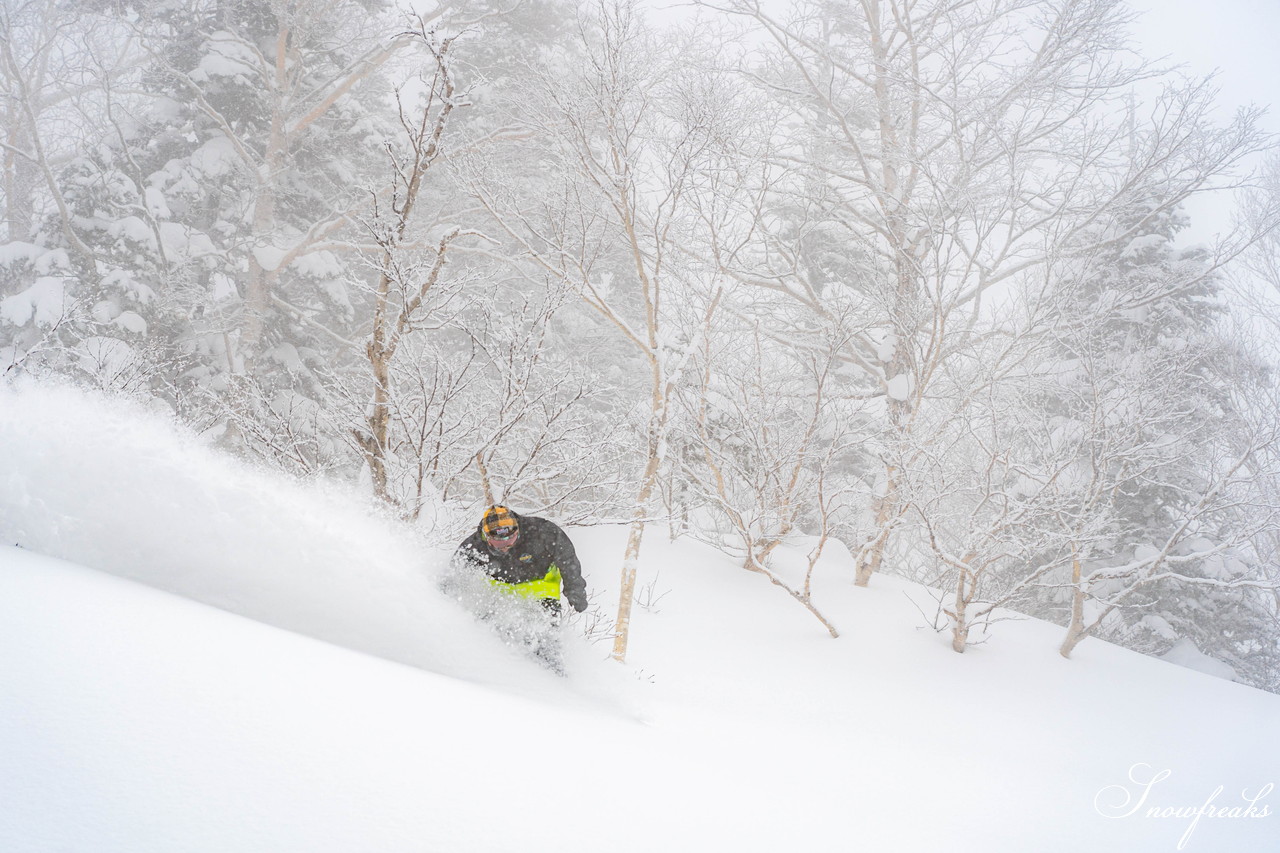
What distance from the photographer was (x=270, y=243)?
42.3 ft

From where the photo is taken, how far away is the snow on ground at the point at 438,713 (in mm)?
1289

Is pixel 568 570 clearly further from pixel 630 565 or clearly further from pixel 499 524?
pixel 630 565

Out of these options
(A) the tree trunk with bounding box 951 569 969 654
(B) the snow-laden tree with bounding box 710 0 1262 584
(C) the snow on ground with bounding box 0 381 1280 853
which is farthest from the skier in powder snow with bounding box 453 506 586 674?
(A) the tree trunk with bounding box 951 569 969 654

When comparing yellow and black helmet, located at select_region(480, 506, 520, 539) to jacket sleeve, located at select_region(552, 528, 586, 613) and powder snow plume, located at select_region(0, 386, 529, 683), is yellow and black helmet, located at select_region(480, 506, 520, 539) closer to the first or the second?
jacket sleeve, located at select_region(552, 528, 586, 613)

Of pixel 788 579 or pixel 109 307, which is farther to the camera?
pixel 109 307

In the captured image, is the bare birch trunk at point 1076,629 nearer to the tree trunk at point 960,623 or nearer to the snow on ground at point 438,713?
the snow on ground at point 438,713

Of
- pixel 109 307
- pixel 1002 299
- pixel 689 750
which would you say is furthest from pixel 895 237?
pixel 109 307

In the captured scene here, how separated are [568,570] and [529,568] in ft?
0.89

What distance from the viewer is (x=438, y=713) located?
2016 mm

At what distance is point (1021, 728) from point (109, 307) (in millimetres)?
14859

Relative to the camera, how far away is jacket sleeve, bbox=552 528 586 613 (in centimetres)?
418

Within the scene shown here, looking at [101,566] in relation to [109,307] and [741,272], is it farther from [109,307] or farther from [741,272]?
[109,307]

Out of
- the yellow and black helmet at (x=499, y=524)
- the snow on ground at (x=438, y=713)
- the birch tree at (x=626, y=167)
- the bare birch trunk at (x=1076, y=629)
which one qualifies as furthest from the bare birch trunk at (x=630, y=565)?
the bare birch trunk at (x=1076, y=629)

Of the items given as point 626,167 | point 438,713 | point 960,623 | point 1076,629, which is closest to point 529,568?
point 438,713
